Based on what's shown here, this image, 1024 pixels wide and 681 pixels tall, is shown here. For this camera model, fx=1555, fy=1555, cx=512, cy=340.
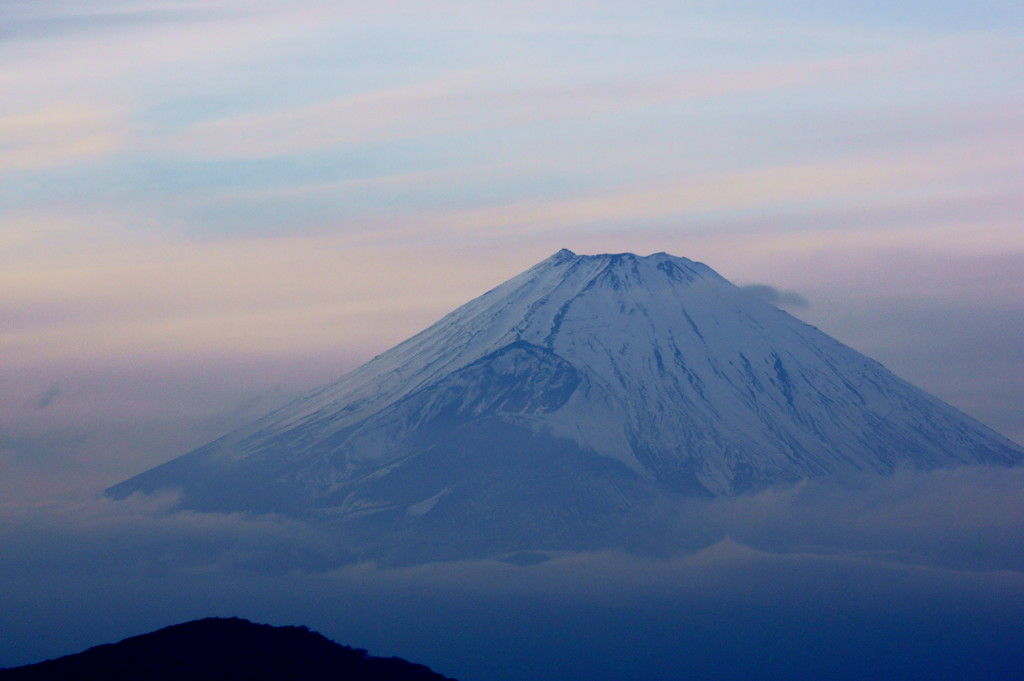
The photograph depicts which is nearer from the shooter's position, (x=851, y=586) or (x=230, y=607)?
(x=230, y=607)

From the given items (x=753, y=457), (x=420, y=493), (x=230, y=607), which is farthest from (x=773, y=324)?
(x=230, y=607)

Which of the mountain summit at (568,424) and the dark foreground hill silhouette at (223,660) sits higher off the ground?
the mountain summit at (568,424)

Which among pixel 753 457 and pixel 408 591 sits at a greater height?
pixel 753 457

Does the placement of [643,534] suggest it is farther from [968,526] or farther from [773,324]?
[968,526]

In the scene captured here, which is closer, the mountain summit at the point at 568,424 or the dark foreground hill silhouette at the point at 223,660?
the dark foreground hill silhouette at the point at 223,660

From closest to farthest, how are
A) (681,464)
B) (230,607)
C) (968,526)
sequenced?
(681,464)
(230,607)
(968,526)
